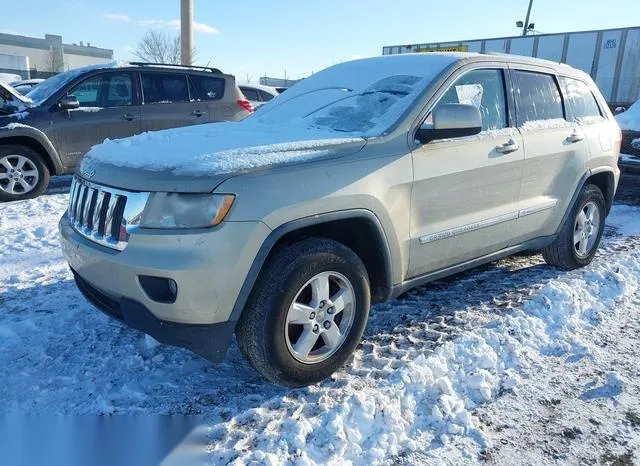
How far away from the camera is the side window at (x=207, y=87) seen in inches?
323

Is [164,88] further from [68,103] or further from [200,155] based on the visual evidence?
[200,155]

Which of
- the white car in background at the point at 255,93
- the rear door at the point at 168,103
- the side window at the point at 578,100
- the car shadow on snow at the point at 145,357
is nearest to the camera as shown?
the car shadow on snow at the point at 145,357

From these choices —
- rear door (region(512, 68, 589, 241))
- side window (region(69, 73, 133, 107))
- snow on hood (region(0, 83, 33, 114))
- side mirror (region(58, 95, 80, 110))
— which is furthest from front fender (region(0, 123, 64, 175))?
rear door (region(512, 68, 589, 241))

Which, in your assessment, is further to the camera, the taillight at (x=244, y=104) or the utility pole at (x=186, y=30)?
the utility pole at (x=186, y=30)

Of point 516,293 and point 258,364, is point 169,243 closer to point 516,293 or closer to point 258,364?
point 258,364

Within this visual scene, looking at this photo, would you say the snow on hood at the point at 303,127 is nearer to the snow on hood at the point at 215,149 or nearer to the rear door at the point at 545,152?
the snow on hood at the point at 215,149

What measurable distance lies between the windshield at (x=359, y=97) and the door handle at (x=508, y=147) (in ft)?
2.25

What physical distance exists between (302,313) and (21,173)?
5713 millimetres

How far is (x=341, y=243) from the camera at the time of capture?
2998 millimetres

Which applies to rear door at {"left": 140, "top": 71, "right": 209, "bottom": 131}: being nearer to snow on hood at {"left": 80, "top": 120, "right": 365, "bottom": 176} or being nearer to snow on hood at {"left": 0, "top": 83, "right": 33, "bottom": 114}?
snow on hood at {"left": 0, "top": 83, "right": 33, "bottom": 114}

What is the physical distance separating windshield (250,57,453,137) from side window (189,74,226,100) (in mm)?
4384

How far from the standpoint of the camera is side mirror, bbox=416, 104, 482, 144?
3.06 meters

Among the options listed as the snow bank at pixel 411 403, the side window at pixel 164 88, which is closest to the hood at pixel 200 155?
the snow bank at pixel 411 403

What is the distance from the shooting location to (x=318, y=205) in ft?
8.68
